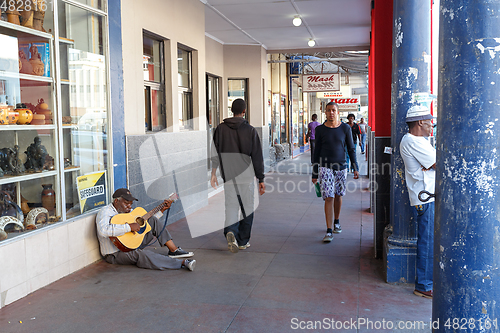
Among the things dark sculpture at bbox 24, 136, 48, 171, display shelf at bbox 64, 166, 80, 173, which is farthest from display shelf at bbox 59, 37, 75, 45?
display shelf at bbox 64, 166, 80, 173

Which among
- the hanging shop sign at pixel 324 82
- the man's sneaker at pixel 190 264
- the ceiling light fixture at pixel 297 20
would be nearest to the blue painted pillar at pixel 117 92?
the man's sneaker at pixel 190 264

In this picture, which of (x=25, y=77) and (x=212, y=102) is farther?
(x=212, y=102)

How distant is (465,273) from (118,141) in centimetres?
467

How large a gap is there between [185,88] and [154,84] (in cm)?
125

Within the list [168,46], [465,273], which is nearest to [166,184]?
[168,46]

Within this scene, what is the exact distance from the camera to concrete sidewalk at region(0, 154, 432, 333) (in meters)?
3.62

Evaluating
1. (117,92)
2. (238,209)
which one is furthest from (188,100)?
(238,209)

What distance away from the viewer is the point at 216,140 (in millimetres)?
5801

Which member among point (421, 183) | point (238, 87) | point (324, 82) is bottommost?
point (421, 183)

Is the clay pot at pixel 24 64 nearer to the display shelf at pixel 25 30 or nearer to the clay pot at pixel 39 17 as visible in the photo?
the display shelf at pixel 25 30

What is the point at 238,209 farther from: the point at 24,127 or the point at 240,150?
the point at 24,127

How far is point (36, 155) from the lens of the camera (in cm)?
458

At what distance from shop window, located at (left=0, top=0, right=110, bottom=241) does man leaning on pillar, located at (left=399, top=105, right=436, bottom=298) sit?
352cm

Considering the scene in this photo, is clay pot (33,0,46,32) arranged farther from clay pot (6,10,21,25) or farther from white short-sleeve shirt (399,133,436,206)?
white short-sleeve shirt (399,133,436,206)
